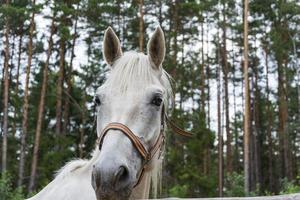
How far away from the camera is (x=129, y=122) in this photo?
265 centimetres

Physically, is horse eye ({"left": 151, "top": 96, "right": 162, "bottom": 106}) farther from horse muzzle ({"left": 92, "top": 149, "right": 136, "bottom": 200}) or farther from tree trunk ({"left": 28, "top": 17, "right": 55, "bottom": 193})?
tree trunk ({"left": 28, "top": 17, "right": 55, "bottom": 193})

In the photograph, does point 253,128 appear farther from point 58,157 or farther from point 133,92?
point 133,92

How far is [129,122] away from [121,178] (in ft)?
1.29

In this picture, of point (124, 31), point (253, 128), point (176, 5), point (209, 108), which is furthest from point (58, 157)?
point (253, 128)

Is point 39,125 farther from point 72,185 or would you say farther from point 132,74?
point 132,74

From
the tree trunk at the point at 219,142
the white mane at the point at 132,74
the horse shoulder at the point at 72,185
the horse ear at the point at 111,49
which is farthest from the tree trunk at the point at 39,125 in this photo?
the white mane at the point at 132,74

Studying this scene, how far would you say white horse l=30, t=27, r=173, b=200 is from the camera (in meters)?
2.35

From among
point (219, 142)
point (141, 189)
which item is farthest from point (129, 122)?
point (219, 142)

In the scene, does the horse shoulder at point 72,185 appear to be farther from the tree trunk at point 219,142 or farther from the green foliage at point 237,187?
the tree trunk at point 219,142

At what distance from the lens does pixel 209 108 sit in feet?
112

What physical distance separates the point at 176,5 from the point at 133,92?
79.6 feet

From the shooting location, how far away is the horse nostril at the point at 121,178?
232 cm

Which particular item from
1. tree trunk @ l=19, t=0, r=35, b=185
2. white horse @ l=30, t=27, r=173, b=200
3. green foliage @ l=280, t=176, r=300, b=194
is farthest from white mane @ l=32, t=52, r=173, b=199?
tree trunk @ l=19, t=0, r=35, b=185

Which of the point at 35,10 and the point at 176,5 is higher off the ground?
the point at 176,5
